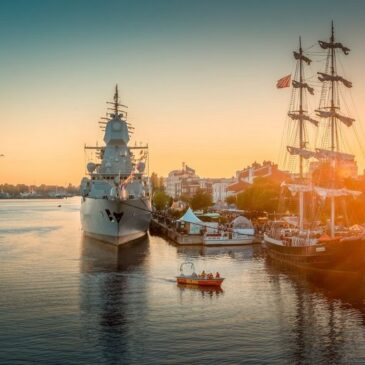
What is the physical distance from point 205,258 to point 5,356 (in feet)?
115

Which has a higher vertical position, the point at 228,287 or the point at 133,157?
the point at 133,157

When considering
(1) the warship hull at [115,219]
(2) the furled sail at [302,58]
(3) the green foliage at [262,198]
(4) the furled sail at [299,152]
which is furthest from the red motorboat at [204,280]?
(3) the green foliage at [262,198]

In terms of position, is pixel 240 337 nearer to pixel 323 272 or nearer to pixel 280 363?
pixel 280 363

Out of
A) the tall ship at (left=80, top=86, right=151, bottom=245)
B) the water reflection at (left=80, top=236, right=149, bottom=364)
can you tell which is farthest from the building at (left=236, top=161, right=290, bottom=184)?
the water reflection at (left=80, top=236, right=149, bottom=364)

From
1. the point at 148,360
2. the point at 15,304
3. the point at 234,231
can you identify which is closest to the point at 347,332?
the point at 148,360

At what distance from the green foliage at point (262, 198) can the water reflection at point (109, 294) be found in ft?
131

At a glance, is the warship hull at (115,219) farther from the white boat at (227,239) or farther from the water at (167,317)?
the water at (167,317)

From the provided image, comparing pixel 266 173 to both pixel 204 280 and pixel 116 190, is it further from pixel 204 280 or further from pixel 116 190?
pixel 204 280

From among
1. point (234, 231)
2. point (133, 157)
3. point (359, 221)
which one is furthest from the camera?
point (133, 157)

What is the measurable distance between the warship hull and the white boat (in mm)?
9959

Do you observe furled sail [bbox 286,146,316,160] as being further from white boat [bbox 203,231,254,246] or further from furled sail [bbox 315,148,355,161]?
white boat [bbox 203,231,254,246]

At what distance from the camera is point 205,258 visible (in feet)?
194

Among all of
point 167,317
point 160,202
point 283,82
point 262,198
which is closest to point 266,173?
point 160,202

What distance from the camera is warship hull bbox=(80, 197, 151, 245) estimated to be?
66438 mm
